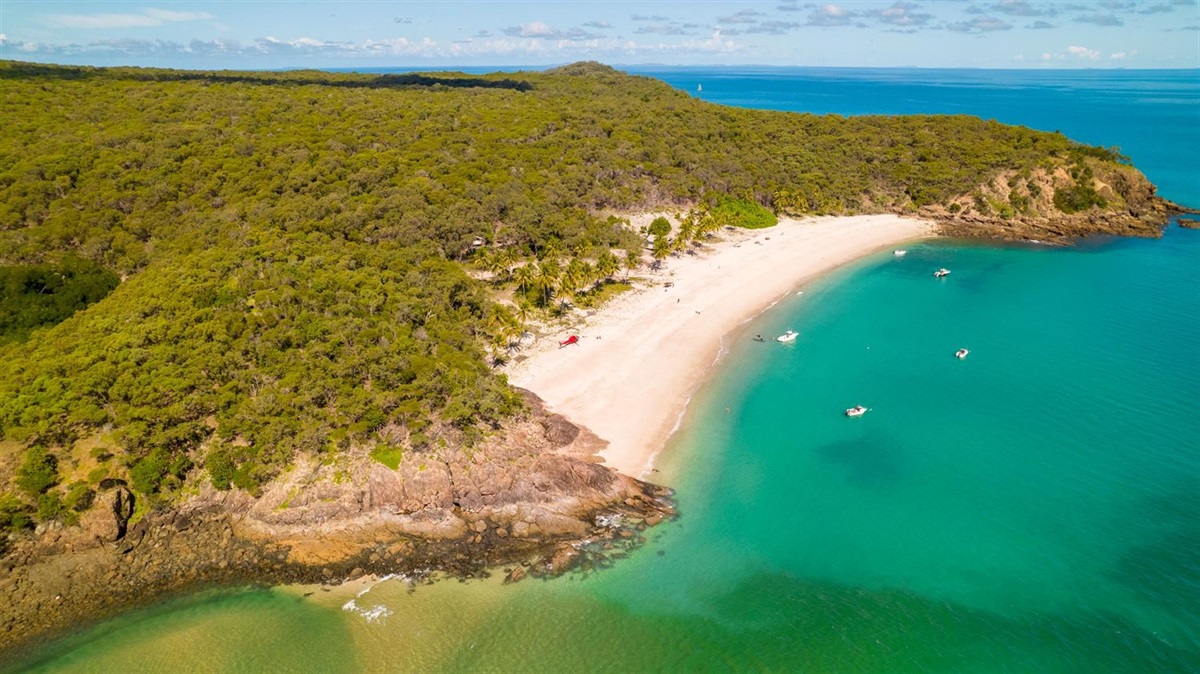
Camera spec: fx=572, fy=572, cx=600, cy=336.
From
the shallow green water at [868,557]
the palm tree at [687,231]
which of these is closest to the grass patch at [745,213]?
the palm tree at [687,231]

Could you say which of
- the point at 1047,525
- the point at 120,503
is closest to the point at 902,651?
the point at 1047,525

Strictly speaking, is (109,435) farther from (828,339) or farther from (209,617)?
(828,339)

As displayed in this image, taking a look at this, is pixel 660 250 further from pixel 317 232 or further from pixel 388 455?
pixel 388 455

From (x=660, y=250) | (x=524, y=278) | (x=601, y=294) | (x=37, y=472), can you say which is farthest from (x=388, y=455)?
(x=660, y=250)

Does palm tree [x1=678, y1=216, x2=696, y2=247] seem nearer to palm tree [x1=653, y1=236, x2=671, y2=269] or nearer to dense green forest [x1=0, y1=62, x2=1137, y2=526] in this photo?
dense green forest [x1=0, y1=62, x2=1137, y2=526]

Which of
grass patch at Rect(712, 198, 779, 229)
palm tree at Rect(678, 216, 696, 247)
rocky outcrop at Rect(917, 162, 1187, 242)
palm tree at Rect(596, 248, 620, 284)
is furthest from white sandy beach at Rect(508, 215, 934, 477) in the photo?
rocky outcrop at Rect(917, 162, 1187, 242)

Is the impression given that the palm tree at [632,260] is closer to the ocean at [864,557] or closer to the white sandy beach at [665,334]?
the white sandy beach at [665,334]
